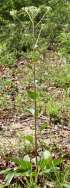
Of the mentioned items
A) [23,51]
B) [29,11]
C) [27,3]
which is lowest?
[23,51]

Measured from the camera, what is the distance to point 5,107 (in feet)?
23.6

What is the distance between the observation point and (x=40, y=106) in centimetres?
688

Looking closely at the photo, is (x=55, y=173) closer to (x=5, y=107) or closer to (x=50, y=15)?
(x=5, y=107)

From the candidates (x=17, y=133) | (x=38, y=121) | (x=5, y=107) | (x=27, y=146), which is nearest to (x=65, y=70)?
(x=5, y=107)

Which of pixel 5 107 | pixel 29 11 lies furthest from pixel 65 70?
pixel 29 11

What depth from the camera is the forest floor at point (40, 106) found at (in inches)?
203

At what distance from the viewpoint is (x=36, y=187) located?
3.99 meters

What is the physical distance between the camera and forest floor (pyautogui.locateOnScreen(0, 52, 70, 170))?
5.15 m

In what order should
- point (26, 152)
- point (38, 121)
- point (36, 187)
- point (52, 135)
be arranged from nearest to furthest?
point (36, 187), point (26, 152), point (52, 135), point (38, 121)

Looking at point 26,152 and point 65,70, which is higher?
point 26,152

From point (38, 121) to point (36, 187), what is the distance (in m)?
2.23

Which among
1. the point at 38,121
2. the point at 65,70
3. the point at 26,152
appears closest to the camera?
the point at 26,152

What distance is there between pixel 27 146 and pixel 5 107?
2.38m

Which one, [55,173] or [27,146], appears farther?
Result: [27,146]
